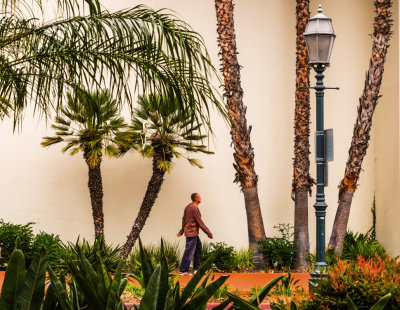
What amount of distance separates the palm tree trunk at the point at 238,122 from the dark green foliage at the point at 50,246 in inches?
172

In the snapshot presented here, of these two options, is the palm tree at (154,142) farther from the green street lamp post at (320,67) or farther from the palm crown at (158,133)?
the green street lamp post at (320,67)

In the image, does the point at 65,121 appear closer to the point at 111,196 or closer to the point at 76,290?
the point at 111,196

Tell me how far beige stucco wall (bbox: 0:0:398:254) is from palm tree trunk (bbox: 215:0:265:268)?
1.59 metres

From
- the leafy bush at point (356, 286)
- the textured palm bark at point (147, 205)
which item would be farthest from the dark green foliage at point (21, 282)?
the textured palm bark at point (147, 205)

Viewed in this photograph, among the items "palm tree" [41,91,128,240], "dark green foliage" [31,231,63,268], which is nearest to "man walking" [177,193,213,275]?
"palm tree" [41,91,128,240]

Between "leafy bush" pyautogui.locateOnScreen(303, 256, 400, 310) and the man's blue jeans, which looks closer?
"leafy bush" pyautogui.locateOnScreen(303, 256, 400, 310)

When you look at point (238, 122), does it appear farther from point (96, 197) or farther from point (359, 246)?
point (359, 246)

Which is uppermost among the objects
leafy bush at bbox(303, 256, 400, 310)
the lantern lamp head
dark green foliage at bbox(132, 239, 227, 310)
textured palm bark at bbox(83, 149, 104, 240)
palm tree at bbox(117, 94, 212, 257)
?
the lantern lamp head

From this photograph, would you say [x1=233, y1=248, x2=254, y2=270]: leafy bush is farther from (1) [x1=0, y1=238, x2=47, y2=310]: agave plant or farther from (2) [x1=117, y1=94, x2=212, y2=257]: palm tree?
(1) [x1=0, y1=238, x2=47, y2=310]: agave plant

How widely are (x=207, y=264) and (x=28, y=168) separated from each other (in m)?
15.4

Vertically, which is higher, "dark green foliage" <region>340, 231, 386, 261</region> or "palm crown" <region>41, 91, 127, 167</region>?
"palm crown" <region>41, 91, 127, 167</region>

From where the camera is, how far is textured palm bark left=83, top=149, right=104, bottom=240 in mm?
20344

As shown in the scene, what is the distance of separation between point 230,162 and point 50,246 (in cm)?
508

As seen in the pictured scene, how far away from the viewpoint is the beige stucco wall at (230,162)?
2161cm
